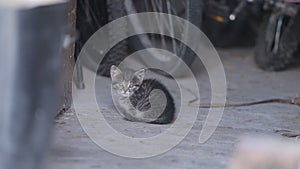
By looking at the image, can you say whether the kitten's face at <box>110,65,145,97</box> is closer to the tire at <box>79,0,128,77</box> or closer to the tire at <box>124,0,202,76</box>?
the tire at <box>79,0,128,77</box>

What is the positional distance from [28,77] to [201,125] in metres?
1.99

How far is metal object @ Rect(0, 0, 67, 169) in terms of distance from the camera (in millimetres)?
1583

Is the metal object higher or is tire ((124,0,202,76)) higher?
the metal object

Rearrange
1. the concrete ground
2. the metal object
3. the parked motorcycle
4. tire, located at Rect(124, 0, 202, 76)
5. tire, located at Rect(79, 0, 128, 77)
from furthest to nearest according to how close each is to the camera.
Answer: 1. the parked motorcycle
2. tire, located at Rect(124, 0, 202, 76)
3. tire, located at Rect(79, 0, 128, 77)
4. the concrete ground
5. the metal object

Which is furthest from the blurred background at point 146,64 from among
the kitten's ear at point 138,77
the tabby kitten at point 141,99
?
the kitten's ear at point 138,77

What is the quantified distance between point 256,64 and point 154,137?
2508mm

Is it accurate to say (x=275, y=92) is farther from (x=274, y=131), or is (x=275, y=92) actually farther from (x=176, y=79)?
(x=274, y=131)

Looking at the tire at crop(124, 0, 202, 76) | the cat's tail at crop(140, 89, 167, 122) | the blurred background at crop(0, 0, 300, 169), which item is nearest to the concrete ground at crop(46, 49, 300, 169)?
the blurred background at crop(0, 0, 300, 169)

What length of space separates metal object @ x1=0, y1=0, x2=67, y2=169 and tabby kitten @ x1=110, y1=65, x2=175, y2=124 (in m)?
1.86

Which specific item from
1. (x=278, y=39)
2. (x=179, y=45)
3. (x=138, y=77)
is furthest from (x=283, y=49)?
(x=138, y=77)

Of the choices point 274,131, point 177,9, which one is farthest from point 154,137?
point 177,9

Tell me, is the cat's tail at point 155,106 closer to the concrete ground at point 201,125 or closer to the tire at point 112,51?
the concrete ground at point 201,125

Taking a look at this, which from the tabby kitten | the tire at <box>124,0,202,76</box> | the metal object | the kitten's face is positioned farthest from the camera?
the tire at <box>124,0,202,76</box>

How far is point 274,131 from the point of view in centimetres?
347
